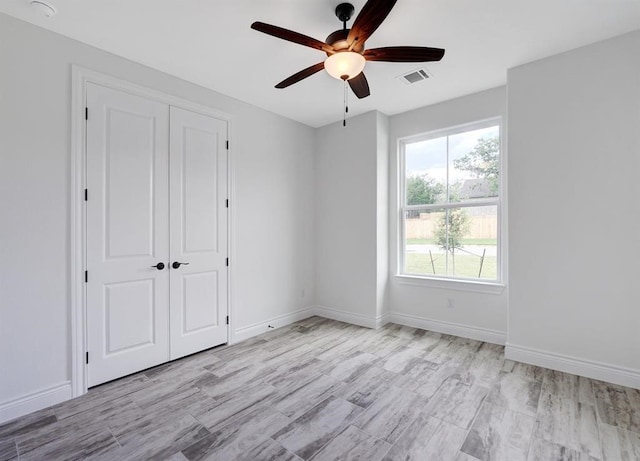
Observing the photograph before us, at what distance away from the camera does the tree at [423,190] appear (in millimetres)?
3914

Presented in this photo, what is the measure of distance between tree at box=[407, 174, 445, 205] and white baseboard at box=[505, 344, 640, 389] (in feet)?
6.21

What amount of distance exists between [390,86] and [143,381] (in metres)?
3.73

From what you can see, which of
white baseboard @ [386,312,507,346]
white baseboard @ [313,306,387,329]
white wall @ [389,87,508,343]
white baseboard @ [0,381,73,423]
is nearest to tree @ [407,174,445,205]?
white wall @ [389,87,508,343]

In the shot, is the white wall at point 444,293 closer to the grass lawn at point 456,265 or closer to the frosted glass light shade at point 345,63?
the grass lawn at point 456,265

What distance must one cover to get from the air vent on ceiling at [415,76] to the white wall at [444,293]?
804 millimetres

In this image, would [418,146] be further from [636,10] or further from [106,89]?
[106,89]

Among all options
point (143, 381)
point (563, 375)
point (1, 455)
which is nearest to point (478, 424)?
point (563, 375)

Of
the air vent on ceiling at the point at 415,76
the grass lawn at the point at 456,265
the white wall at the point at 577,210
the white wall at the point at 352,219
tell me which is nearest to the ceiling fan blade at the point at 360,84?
the air vent on ceiling at the point at 415,76

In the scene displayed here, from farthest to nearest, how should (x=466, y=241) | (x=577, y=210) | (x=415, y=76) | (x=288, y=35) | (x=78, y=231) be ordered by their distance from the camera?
(x=466, y=241) < (x=415, y=76) < (x=577, y=210) < (x=78, y=231) < (x=288, y=35)

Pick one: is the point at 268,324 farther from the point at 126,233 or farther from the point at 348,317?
the point at 126,233

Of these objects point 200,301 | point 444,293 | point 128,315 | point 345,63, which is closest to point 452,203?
point 444,293

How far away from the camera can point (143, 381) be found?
261cm

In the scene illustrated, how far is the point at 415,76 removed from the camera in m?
3.04

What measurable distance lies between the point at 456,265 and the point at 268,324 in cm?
249
